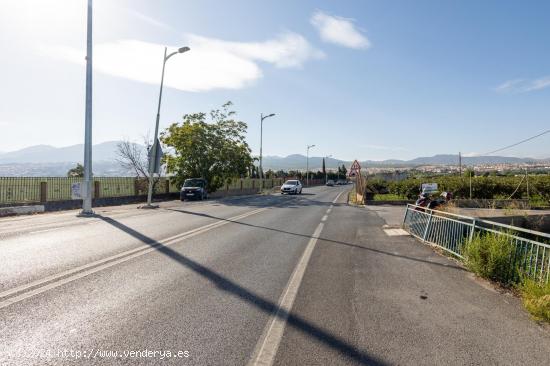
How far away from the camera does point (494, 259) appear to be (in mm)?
6477

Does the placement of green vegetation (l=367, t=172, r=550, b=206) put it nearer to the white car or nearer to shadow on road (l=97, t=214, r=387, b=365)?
the white car

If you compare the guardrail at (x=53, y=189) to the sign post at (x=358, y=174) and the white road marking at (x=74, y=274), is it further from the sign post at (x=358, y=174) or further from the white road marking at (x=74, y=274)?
the sign post at (x=358, y=174)

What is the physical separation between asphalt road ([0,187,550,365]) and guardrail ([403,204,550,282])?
69 cm

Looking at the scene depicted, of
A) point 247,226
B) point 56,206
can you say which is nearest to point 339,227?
point 247,226

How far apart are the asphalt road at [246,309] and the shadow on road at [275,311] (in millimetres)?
18

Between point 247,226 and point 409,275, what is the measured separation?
6.94 meters

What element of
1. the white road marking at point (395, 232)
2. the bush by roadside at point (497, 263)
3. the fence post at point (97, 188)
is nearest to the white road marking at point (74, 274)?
the bush by roadside at point (497, 263)

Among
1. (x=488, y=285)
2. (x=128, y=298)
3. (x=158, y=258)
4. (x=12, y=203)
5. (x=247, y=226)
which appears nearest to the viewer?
(x=128, y=298)

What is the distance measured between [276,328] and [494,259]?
4.30m

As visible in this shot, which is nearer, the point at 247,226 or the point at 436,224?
the point at 436,224

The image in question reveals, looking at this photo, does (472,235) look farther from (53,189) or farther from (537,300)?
(53,189)

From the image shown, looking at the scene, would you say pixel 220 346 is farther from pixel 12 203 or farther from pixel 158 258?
pixel 12 203

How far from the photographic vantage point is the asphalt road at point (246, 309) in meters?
3.51

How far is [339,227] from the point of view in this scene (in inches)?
538
